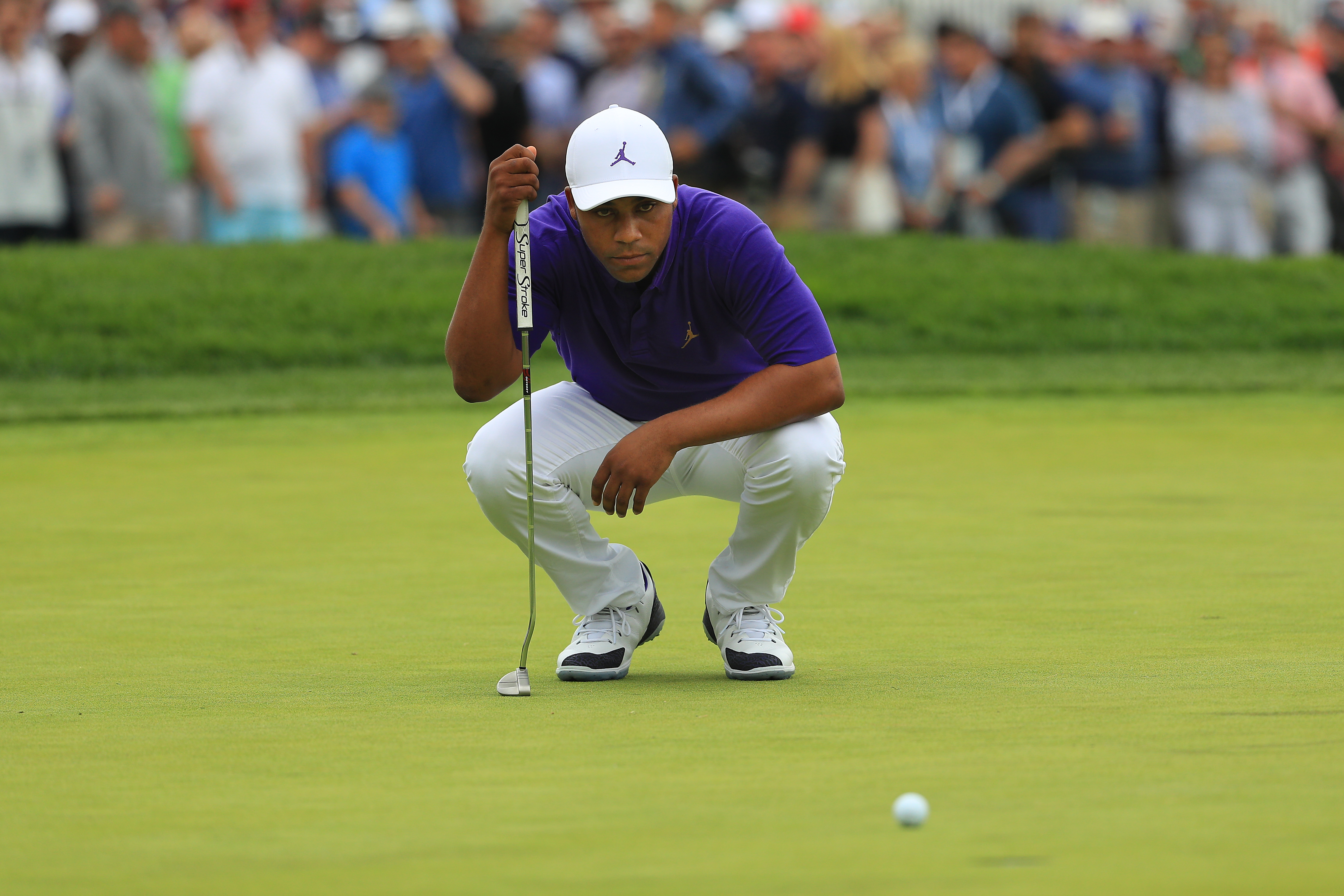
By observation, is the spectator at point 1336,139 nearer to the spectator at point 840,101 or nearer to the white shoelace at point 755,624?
the spectator at point 840,101

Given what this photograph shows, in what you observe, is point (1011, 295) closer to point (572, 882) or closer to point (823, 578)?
point (823, 578)

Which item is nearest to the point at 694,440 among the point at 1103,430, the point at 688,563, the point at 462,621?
the point at 462,621

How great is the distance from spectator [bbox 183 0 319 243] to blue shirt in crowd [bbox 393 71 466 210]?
0.69m

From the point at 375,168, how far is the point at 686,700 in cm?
1055

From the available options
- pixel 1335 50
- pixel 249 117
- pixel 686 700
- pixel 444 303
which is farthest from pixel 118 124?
pixel 686 700

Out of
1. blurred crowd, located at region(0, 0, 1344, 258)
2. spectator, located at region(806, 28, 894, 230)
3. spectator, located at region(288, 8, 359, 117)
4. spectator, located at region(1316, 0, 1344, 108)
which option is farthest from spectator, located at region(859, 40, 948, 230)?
spectator, located at region(288, 8, 359, 117)

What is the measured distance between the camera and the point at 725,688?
180 inches

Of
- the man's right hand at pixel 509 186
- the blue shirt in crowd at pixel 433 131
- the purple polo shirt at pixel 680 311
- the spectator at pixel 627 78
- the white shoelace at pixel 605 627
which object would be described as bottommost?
the white shoelace at pixel 605 627

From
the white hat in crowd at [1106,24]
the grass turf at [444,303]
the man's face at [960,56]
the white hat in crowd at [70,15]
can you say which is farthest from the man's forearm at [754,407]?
the white hat in crowd at [70,15]

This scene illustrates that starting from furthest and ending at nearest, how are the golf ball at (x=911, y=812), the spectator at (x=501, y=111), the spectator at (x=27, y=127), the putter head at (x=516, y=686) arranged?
the spectator at (x=501, y=111) < the spectator at (x=27, y=127) < the putter head at (x=516, y=686) < the golf ball at (x=911, y=812)

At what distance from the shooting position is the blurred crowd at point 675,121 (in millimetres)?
13742

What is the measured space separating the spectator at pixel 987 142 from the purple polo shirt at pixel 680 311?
10.6 meters

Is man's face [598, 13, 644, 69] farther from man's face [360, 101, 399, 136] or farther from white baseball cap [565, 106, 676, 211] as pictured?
white baseball cap [565, 106, 676, 211]

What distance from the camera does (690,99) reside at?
1434 centimetres
